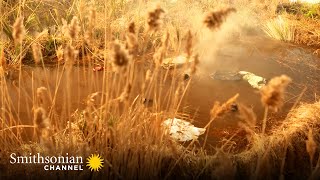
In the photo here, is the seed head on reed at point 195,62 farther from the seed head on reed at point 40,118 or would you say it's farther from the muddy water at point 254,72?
the muddy water at point 254,72

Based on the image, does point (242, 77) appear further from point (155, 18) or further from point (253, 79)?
point (155, 18)

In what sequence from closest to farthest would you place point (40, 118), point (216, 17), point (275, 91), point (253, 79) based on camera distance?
point (275, 91), point (40, 118), point (216, 17), point (253, 79)

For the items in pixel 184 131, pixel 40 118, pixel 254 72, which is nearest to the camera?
pixel 40 118

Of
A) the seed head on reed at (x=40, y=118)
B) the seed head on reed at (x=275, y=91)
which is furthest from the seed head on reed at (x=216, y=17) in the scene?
the seed head on reed at (x=40, y=118)

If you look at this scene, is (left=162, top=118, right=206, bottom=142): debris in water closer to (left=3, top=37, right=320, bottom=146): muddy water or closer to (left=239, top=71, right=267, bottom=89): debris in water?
(left=3, top=37, right=320, bottom=146): muddy water

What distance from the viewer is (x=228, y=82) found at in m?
3.77

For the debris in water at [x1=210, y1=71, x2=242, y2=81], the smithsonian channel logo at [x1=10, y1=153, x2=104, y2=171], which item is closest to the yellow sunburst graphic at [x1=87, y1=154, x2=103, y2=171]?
the smithsonian channel logo at [x1=10, y1=153, x2=104, y2=171]

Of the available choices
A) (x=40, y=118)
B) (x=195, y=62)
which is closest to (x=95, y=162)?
(x=40, y=118)

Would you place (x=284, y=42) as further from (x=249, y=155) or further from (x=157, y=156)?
(x=157, y=156)

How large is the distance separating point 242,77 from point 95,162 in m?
2.42

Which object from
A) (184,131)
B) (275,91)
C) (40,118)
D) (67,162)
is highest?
(275,91)

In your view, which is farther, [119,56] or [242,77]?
[242,77]

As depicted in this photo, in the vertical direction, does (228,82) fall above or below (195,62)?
below

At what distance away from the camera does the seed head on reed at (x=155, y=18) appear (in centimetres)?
150
